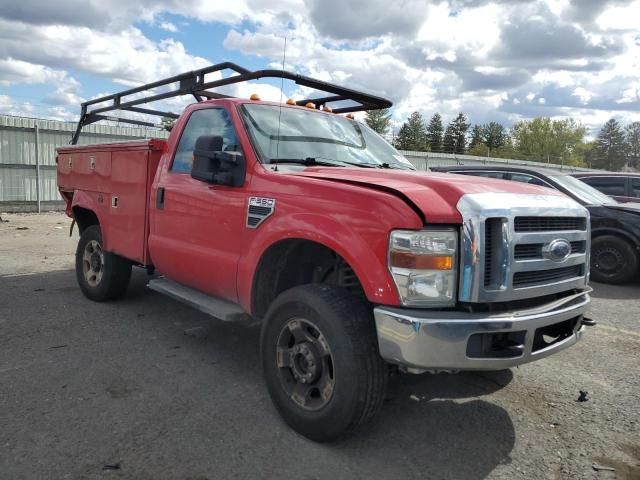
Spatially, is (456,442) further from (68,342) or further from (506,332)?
(68,342)

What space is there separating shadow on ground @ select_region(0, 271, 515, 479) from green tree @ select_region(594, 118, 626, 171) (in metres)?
106

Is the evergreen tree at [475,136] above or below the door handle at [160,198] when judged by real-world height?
above

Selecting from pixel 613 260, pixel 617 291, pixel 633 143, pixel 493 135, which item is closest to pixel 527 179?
pixel 613 260

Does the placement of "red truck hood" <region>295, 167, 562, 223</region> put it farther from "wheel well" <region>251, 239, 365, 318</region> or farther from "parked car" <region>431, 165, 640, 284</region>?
"parked car" <region>431, 165, 640, 284</region>

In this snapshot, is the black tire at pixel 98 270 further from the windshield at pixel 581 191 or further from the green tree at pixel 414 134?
the green tree at pixel 414 134

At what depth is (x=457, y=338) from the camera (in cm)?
253

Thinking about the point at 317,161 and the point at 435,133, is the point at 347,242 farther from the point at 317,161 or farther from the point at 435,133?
the point at 435,133

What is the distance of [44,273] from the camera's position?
7.30 metres

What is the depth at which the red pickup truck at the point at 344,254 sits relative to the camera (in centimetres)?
263

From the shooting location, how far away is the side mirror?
359 centimetres

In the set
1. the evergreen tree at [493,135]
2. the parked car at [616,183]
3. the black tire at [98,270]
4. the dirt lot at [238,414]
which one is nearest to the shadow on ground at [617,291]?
the dirt lot at [238,414]

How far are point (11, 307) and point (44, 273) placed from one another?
6.20 feet

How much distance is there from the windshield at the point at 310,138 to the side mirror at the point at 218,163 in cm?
20

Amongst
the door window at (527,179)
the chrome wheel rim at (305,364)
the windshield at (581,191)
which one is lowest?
the chrome wheel rim at (305,364)
